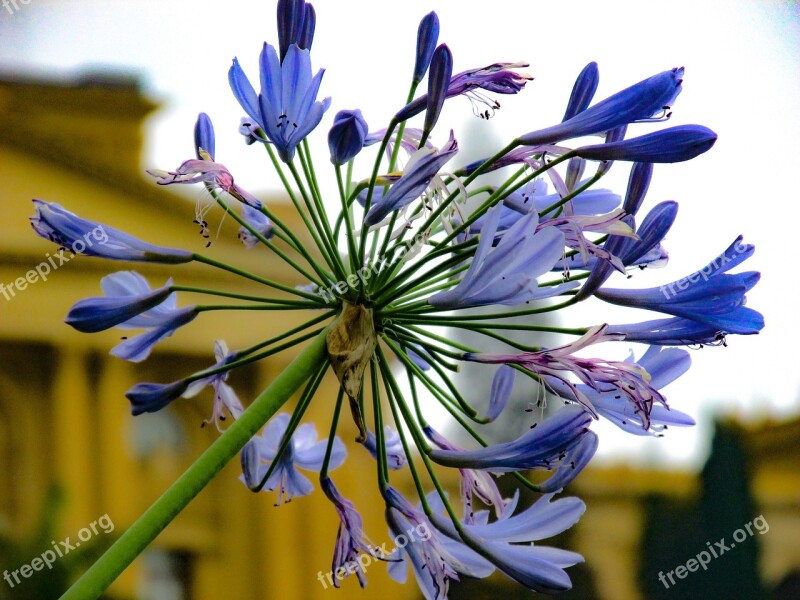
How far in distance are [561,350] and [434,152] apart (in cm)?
25

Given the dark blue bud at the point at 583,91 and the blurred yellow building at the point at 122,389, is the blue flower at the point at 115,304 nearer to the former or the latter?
the dark blue bud at the point at 583,91

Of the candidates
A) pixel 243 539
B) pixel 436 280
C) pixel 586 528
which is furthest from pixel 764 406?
pixel 436 280

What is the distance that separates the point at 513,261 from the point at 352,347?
0.22 meters

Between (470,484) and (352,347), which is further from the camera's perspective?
(470,484)

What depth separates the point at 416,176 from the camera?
106 cm

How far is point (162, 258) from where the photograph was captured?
120 centimetres

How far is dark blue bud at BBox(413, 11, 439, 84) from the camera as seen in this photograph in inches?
47.1

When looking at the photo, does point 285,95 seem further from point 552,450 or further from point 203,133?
point 552,450

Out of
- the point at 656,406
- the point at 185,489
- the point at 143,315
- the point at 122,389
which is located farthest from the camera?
the point at 122,389

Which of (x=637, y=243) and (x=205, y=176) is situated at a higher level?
(x=205, y=176)

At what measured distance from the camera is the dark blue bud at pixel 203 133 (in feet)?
4.07

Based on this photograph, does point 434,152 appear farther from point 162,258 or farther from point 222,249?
point 222,249

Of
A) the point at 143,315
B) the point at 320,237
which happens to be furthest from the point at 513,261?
the point at 143,315

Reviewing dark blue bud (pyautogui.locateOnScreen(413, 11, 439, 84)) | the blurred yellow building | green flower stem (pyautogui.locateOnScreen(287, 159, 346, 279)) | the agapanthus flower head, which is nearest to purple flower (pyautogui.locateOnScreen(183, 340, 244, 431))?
the agapanthus flower head
